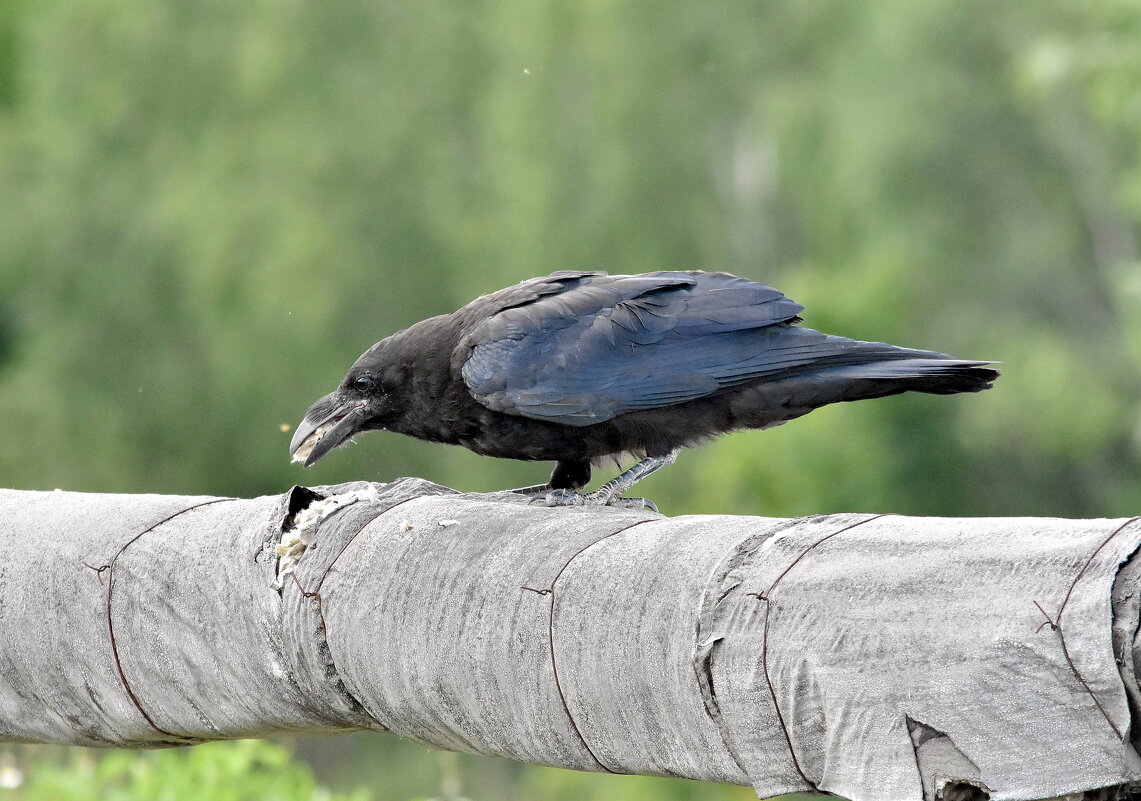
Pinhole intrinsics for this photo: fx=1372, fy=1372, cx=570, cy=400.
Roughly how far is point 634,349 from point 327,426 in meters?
1.08

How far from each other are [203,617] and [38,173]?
27.6 meters

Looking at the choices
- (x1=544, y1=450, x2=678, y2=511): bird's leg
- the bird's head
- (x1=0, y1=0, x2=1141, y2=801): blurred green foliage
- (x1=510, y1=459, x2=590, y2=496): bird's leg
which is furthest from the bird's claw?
(x1=0, y1=0, x2=1141, y2=801): blurred green foliage

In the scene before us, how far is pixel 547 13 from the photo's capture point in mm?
26484

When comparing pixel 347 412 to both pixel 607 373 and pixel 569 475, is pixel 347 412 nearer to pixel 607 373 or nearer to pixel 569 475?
pixel 569 475

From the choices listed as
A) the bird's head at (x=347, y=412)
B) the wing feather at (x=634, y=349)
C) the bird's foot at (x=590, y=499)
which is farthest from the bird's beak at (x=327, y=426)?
the bird's foot at (x=590, y=499)

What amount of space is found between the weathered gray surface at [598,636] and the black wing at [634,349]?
968 mm

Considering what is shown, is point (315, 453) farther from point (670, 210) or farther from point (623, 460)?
point (670, 210)

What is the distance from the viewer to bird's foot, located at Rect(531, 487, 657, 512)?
3957 mm

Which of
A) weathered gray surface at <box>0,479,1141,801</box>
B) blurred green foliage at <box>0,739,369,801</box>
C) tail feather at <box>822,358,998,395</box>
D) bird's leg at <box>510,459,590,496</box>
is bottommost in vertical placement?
blurred green foliage at <box>0,739,369,801</box>

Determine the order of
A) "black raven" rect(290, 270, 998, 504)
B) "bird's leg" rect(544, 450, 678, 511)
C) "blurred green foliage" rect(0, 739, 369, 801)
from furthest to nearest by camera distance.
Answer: "blurred green foliage" rect(0, 739, 369, 801)
"bird's leg" rect(544, 450, 678, 511)
"black raven" rect(290, 270, 998, 504)

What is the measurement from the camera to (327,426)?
15.0 feet

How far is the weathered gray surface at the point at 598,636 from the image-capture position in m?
2.03

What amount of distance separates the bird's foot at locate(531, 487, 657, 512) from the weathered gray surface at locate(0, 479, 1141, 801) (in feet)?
2.40

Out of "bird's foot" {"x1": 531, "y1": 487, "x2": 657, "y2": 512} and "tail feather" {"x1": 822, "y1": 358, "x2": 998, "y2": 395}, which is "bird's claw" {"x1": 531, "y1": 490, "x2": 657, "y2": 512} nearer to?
"bird's foot" {"x1": 531, "y1": 487, "x2": 657, "y2": 512}
